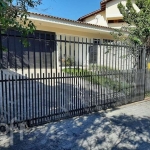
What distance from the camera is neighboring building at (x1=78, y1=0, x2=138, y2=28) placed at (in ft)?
57.8

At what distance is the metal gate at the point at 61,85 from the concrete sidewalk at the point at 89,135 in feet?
1.26

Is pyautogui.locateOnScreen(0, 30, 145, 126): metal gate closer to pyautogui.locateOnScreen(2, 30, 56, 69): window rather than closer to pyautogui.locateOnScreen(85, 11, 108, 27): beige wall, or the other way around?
pyautogui.locateOnScreen(2, 30, 56, 69): window

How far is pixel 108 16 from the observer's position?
18.1m

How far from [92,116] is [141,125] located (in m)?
1.32

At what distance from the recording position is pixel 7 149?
2.97 meters

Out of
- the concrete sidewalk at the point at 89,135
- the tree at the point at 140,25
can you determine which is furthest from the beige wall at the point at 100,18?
the concrete sidewalk at the point at 89,135

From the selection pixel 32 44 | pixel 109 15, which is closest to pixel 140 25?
pixel 32 44

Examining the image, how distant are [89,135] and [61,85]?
60.0 inches

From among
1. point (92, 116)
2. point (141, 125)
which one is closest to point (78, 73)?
point (92, 116)

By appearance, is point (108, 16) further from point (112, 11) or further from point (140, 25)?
point (140, 25)

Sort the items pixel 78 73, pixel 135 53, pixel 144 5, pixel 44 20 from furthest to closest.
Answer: pixel 44 20
pixel 144 5
pixel 135 53
pixel 78 73

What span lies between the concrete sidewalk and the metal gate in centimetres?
39

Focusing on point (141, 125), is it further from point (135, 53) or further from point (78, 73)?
point (135, 53)

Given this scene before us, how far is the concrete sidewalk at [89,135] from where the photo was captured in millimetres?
3154
